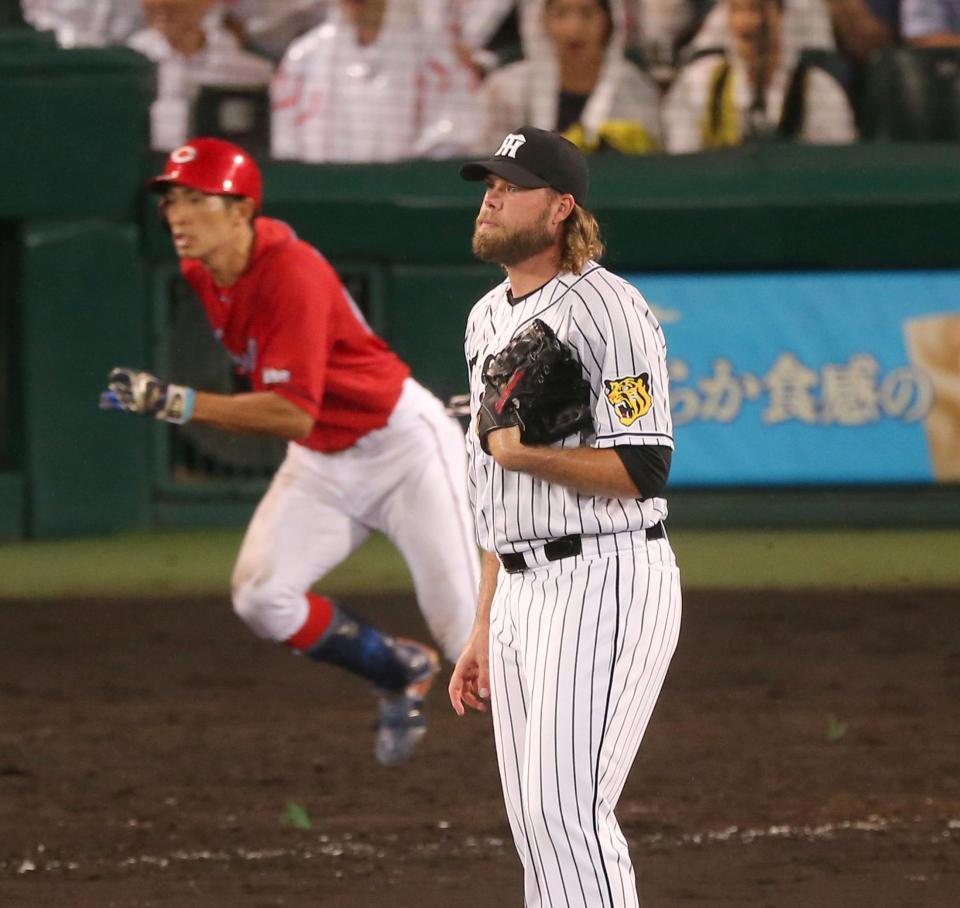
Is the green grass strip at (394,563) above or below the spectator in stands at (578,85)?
below

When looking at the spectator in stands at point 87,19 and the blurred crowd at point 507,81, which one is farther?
the spectator in stands at point 87,19

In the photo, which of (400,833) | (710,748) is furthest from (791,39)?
(400,833)

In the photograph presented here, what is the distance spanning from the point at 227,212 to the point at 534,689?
2.65m

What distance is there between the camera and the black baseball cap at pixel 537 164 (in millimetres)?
3357

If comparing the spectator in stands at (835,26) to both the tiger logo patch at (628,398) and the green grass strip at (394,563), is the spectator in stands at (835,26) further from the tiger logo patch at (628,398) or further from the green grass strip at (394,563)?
the tiger logo patch at (628,398)

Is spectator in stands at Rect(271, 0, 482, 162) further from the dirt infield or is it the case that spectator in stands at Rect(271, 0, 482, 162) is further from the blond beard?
the blond beard

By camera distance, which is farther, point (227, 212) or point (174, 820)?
point (227, 212)

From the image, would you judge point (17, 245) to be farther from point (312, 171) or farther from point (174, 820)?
point (174, 820)

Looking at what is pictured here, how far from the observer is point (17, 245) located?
9.59m

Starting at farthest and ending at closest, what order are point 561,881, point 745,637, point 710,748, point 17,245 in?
point 17,245, point 745,637, point 710,748, point 561,881

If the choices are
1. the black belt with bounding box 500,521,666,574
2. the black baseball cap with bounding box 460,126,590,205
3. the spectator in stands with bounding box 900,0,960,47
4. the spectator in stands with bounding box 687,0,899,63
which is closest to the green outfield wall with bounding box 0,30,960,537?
the spectator in stands with bounding box 687,0,899,63

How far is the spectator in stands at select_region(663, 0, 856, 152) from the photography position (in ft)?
32.8

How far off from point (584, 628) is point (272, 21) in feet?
25.5

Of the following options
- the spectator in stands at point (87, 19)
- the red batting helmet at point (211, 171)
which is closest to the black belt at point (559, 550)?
the red batting helmet at point (211, 171)
